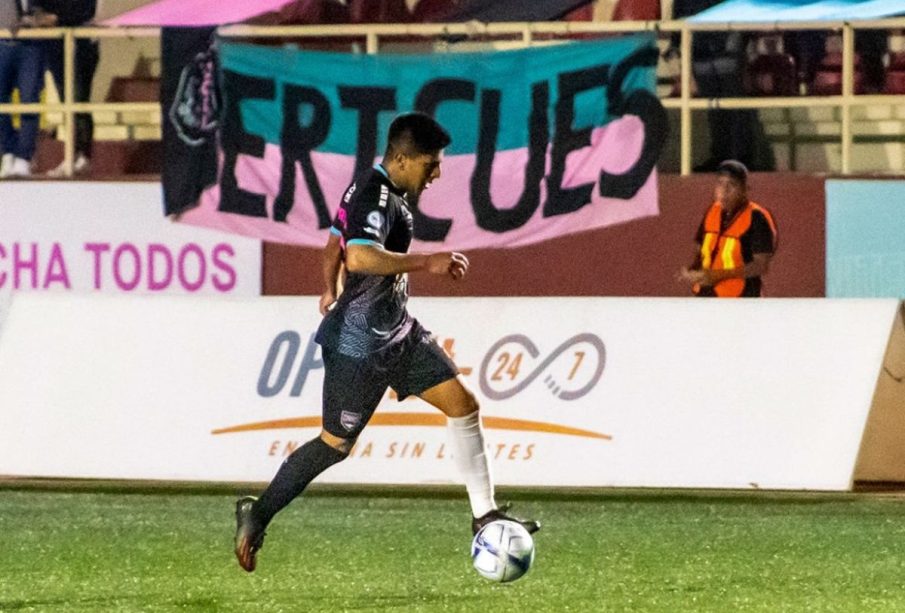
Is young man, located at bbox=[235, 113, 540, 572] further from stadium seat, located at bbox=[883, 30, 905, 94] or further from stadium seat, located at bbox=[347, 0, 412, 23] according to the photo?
stadium seat, located at bbox=[347, 0, 412, 23]

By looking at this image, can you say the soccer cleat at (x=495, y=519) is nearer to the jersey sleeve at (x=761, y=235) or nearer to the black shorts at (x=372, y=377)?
the black shorts at (x=372, y=377)

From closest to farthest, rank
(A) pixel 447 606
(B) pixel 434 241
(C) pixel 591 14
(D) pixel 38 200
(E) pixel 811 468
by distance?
(A) pixel 447 606 < (E) pixel 811 468 < (B) pixel 434 241 < (D) pixel 38 200 < (C) pixel 591 14

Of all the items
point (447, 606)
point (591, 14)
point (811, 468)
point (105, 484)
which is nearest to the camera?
point (447, 606)

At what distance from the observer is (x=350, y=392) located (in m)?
8.25

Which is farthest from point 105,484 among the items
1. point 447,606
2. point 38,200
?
point 447,606

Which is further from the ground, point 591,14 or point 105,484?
point 591,14

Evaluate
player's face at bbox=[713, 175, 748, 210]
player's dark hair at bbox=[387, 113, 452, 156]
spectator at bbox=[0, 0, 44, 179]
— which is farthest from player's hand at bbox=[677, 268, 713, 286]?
player's dark hair at bbox=[387, 113, 452, 156]

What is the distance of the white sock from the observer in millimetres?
8406

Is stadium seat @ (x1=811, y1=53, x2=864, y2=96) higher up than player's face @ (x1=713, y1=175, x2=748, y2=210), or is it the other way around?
stadium seat @ (x1=811, y1=53, x2=864, y2=96)

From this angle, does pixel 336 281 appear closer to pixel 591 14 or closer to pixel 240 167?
pixel 240 167

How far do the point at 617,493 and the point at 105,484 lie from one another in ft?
9.64

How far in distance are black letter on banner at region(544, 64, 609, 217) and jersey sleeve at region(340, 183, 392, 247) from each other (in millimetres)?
6967

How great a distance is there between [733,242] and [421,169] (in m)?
6.45

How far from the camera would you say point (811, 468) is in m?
11.8
